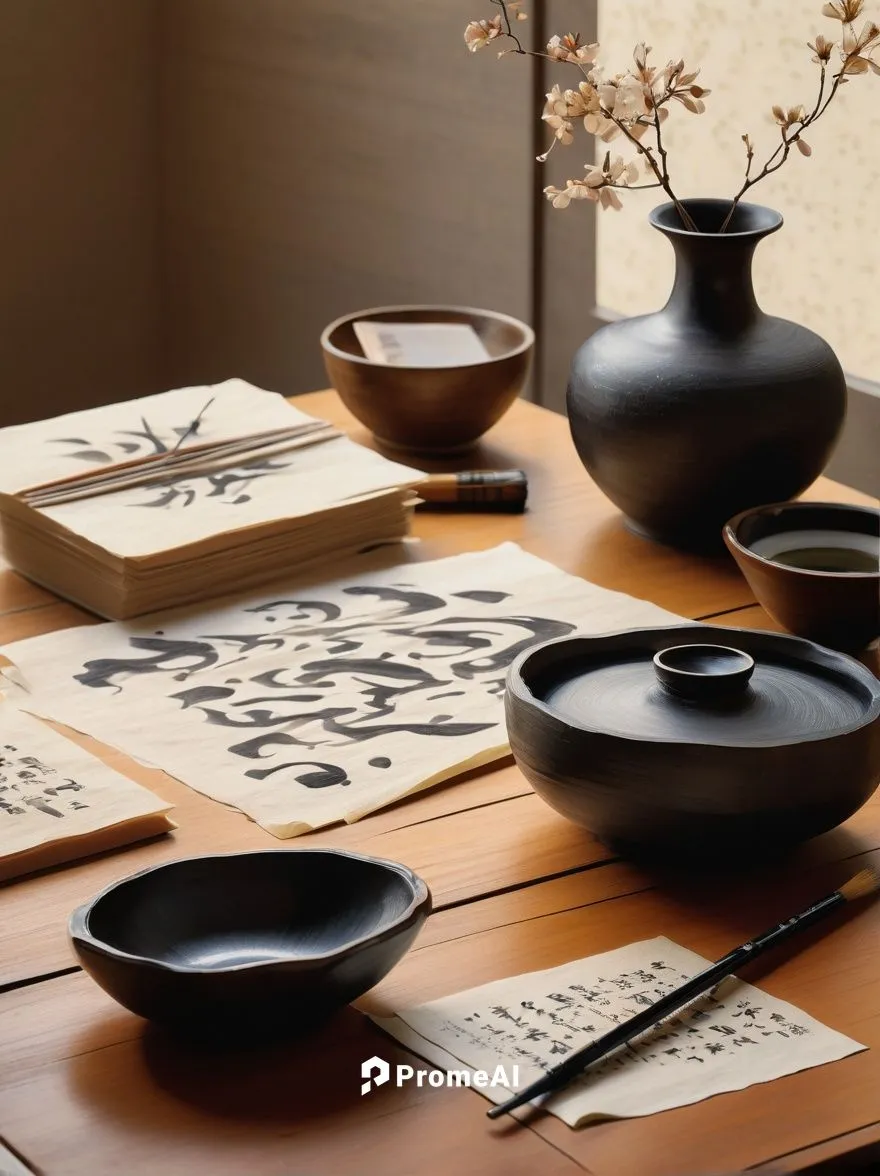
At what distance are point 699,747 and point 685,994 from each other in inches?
5.6

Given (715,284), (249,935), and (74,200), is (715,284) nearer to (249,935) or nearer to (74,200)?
(249,935)

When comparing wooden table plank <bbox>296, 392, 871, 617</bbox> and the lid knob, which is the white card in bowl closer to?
wooden table plank <bbox>296, 392, 871, 617</bbox>

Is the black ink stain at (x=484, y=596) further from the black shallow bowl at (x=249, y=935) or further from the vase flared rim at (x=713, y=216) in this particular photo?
the black shallow bowl at (x=249, y=935)

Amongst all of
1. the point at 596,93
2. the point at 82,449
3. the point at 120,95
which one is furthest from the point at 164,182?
the point at 596,93

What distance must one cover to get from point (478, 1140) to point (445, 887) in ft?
0.78

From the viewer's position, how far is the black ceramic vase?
1424 mm

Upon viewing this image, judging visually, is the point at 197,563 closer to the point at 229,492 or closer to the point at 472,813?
the point at 229,492

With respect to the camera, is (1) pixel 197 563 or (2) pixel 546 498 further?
(2) pixel 546 498

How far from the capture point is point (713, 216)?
Answer: 1.50 meters

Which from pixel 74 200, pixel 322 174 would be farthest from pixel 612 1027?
pixel 74 200

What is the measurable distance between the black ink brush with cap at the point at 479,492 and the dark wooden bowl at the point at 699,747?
1.80 ft

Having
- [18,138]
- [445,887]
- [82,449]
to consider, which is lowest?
[445,887]

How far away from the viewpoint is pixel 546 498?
5.41 feet

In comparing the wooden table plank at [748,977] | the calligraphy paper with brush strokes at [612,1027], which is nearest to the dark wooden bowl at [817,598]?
the wooden table plank at [748,977]
